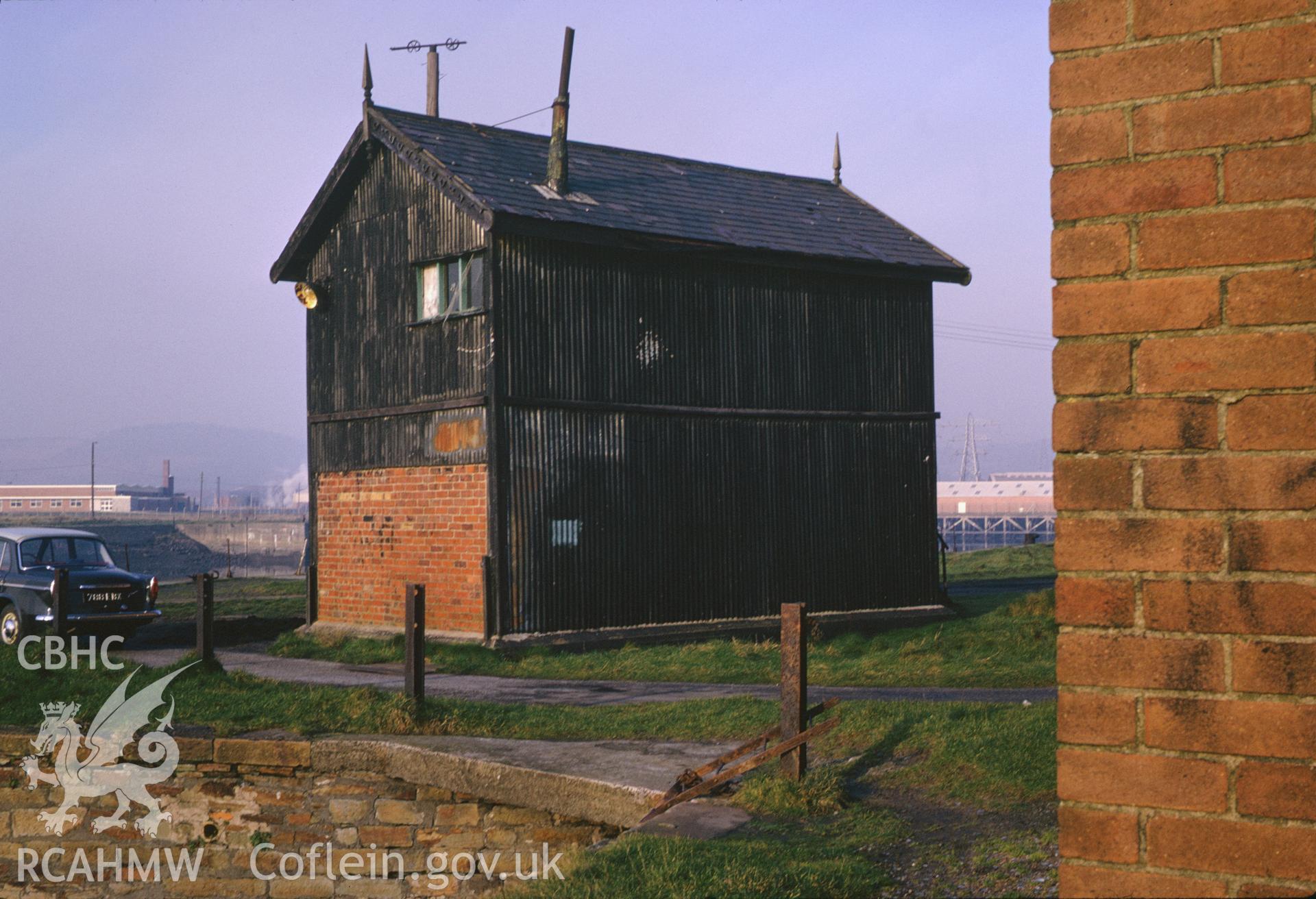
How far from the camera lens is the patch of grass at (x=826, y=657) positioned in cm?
1286

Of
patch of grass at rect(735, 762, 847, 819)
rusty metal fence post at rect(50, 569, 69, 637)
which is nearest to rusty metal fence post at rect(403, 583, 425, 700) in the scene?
patch of grass at rect(735, 762, 847, 819)

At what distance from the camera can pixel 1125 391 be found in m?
2.24

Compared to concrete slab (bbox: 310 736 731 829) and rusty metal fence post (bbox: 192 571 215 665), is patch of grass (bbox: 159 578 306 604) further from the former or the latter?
concrete slab (bbox: 310 736 731 829)

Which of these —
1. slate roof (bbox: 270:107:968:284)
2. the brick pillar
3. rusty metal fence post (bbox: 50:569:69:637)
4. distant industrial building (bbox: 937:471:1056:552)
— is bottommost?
distant industrial building (bbox: 937:471:1056:552)

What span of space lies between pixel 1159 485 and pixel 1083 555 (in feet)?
0.60

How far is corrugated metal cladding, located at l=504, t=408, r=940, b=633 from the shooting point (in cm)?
1639

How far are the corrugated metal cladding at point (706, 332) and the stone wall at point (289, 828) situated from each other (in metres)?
7.97

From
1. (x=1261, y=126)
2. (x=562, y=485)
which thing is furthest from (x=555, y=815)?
(x=562, y=485)

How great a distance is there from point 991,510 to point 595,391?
157 meters

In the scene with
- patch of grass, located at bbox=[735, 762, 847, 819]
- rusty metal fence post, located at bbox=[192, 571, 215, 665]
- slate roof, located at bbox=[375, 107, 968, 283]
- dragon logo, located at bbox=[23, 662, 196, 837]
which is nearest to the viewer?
patch of grass, located at bbox=[735, 762, 847, 819]

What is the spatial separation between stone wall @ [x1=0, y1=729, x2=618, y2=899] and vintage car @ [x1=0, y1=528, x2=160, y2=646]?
7.76 metres

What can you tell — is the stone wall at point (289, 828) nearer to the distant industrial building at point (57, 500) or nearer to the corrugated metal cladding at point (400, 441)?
the corrugated metal cladding at point (400, 441)

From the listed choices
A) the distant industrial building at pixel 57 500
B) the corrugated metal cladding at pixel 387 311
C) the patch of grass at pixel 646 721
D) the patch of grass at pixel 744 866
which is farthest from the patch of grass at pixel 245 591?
the distant industrial building at pixel 57 500

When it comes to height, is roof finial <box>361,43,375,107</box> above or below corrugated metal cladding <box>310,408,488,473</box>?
above
